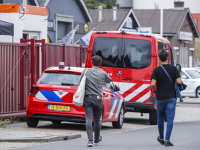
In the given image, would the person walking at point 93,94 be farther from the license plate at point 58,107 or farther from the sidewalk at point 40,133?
the license plate at point 58,107

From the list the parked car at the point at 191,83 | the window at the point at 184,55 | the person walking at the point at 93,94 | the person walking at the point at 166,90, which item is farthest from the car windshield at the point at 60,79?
the window at the point at 184,55

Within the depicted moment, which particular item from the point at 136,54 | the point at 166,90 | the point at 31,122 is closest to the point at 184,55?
the point at 136,54

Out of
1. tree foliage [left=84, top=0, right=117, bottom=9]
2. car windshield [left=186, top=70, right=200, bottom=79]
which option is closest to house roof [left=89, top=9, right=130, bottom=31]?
tree foliage [left=84, top=0, right=117, bottom=9]

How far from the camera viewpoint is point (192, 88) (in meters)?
30.3

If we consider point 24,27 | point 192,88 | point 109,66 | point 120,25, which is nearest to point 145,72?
point 109,66

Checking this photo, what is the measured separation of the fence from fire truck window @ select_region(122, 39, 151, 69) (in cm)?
239

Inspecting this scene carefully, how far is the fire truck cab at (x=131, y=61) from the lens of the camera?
16203 millimetres

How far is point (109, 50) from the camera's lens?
54.2 ft

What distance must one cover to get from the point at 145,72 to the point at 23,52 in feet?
11.5

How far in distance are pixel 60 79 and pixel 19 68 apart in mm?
2563

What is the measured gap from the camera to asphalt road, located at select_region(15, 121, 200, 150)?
1031cm

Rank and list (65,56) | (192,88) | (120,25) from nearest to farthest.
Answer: (65,56)
(192,88)
(120,25)

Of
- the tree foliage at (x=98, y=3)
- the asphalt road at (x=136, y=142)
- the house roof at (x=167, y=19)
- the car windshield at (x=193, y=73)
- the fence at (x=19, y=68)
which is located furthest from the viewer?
the tree foliage at (x=98, y=3)

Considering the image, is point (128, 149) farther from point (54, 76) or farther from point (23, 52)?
point (23, 52)
